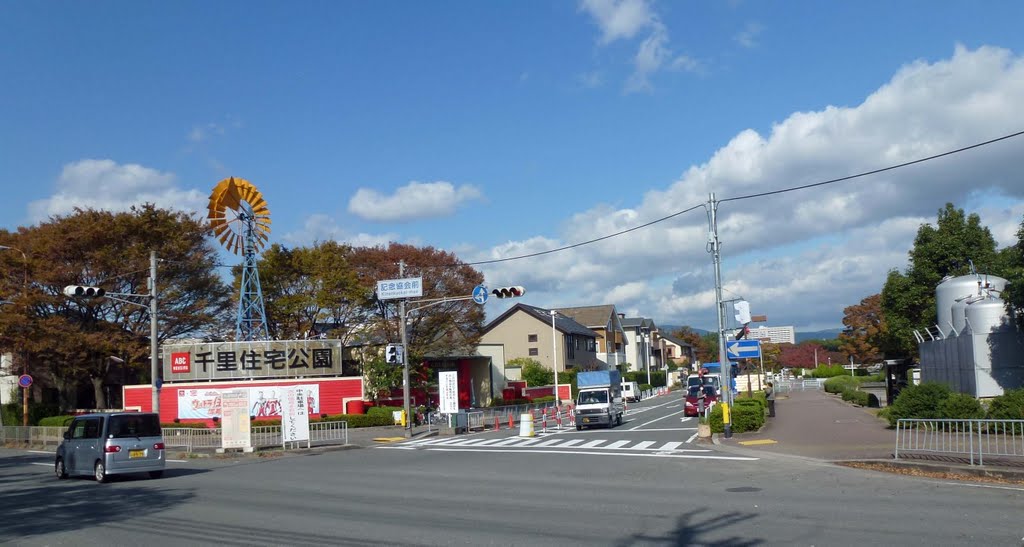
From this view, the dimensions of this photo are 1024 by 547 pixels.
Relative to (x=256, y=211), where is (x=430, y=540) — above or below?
below

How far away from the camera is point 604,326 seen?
3740 inches

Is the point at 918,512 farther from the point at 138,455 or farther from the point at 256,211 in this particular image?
the point at 256,211

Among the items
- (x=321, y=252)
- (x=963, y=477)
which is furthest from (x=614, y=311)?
(x=963, y=477)

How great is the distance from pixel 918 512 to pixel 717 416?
17.5 meters

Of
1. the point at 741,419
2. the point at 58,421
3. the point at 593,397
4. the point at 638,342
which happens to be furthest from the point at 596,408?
the point at 638,342

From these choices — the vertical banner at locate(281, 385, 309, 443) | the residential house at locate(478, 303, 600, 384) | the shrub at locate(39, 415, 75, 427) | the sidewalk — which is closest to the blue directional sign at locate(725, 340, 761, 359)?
the sidewalk

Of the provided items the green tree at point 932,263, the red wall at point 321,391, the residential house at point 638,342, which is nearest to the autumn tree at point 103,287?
the red wall at point 321,391

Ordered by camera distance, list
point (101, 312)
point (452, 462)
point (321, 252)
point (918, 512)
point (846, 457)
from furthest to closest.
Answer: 1. point (321, 252)
2. point (101, 312)
3. point (452, 462)
4. point (846, 457)
5. point (918, 512)

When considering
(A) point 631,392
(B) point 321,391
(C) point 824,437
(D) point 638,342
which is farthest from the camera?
(D) point 638,342

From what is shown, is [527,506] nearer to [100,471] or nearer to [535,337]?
[100,471]

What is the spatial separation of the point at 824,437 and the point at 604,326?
68.6 m

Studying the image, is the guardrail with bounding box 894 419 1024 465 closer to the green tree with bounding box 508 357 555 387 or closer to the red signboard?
the red signboard

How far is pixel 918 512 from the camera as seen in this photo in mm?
12164

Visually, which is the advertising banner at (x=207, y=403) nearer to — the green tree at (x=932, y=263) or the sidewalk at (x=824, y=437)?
the sidewalk at (x=824, y=437)
